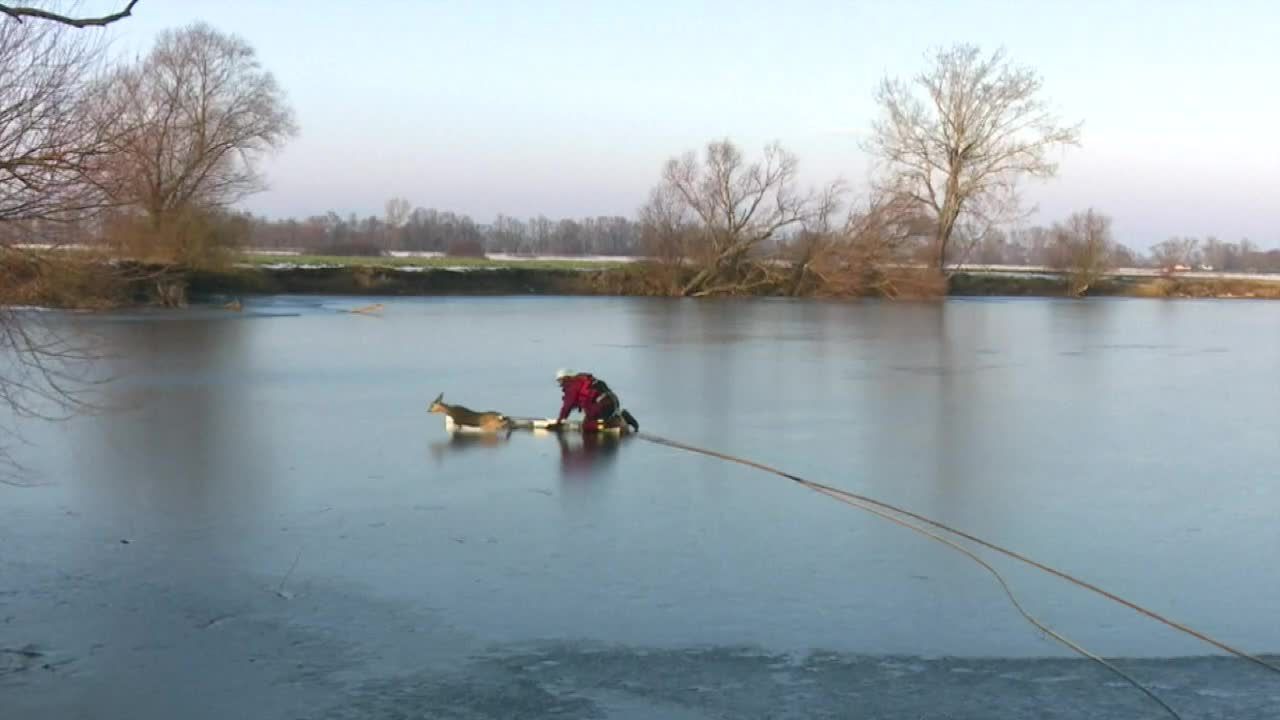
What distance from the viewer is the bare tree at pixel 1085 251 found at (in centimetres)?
4512

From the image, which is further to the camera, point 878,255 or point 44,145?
point 878,255

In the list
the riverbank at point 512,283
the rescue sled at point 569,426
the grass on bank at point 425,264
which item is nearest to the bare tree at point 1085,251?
the riverbank at point 512,283

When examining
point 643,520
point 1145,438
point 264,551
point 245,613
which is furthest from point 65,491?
point 1145,438

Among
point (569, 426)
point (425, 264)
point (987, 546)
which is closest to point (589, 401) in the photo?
point (569, 426)

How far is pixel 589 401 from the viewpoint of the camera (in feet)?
33.5

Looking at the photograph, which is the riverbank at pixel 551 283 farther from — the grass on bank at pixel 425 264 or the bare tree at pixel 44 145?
the bare tree at pixel 44 145

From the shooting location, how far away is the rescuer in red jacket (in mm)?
10164

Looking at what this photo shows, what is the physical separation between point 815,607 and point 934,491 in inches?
111

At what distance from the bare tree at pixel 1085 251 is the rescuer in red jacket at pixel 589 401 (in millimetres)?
38342

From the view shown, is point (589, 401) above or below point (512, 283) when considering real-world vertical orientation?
below

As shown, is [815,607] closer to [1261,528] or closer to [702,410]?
[1261,528]

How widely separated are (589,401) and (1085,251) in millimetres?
39226

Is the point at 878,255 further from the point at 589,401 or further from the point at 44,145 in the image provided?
the point at 44,145

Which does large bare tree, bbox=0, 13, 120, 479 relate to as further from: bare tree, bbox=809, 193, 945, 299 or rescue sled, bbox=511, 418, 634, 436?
bare tree, bbox=809, 193, 945, 299
